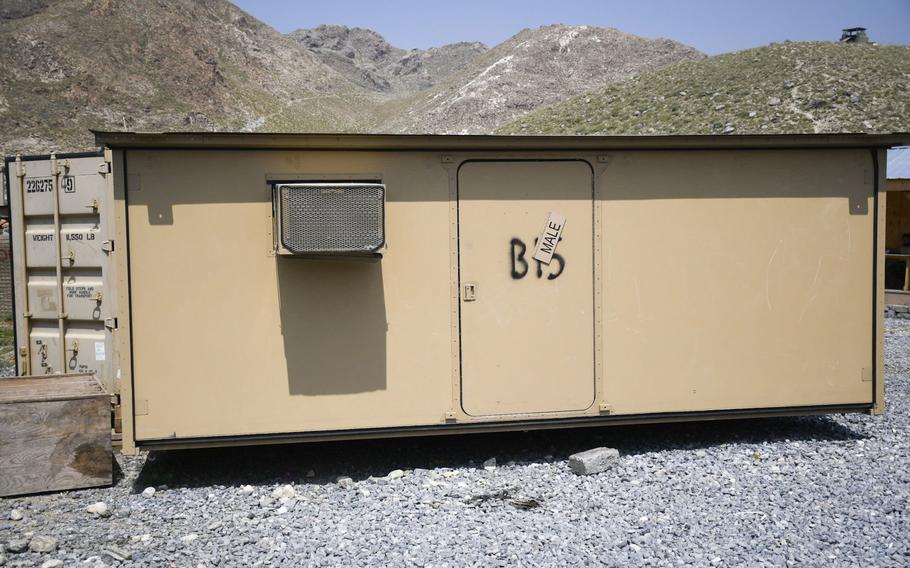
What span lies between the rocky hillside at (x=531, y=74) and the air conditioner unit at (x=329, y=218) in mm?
43258

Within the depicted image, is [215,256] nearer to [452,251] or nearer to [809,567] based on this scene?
[452,251]

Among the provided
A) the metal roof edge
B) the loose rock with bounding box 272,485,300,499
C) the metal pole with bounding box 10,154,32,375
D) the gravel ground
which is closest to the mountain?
the metal pole with bounding box 10,154,32,375

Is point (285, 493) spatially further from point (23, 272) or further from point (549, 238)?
point (23, 272)

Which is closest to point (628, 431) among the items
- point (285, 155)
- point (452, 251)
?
point (452, 251)

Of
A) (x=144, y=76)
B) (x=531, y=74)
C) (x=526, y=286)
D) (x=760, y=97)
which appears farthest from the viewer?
(x=531, y=74)

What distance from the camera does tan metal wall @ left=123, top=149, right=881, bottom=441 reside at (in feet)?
17.2

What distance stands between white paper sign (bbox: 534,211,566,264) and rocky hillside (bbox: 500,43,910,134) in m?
19.7

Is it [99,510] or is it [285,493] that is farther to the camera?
[285,493]

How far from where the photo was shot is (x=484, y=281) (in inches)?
218

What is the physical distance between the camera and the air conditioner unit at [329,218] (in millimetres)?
5043

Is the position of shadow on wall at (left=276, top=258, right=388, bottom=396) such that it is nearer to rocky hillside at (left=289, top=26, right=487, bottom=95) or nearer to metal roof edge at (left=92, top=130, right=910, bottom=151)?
metal roof edge at (left=92, top=130, right=910, bottom=151)

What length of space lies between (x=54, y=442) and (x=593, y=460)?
392 cm

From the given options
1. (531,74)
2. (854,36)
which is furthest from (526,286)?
(531,74)

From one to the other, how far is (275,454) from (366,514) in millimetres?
1735
